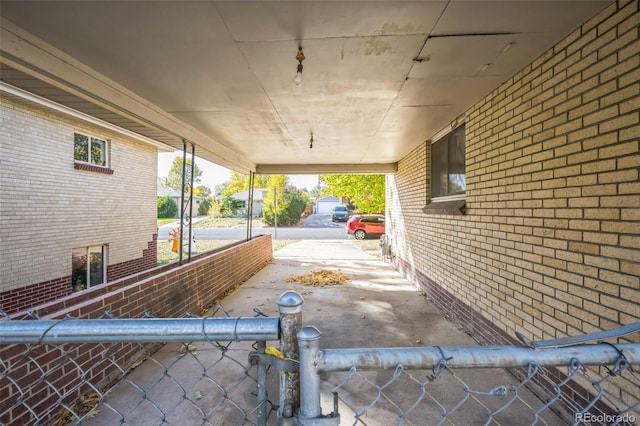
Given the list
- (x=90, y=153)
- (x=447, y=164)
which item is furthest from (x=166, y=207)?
(x=447, y=164)

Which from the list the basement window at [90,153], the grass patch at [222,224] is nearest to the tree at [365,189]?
the basement window at [90,153]

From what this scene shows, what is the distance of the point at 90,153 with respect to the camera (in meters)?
7.34

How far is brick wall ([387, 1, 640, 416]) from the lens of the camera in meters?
2.07

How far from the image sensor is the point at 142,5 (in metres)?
2.12

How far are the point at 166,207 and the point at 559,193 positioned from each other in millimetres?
37441

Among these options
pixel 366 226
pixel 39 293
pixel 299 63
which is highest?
pixel 299 63

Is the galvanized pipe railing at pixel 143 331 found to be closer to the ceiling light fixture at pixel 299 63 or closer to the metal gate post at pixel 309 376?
the metal gate post at pixel 309 376

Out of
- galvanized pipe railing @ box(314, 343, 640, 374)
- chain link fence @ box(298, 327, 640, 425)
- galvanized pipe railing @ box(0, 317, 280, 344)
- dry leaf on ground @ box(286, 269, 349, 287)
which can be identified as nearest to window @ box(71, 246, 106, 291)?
dry leaf on ground @ box(286, 269, 349, 287)

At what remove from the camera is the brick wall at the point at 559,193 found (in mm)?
2068

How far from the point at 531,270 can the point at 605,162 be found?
120 centimetres

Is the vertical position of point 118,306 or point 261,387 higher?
point 261,387

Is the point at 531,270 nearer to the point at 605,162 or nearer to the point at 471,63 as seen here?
the point at 605,162

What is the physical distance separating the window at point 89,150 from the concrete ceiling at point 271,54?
3668 millimetres

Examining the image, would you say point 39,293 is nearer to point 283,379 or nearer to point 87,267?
point 87,267
